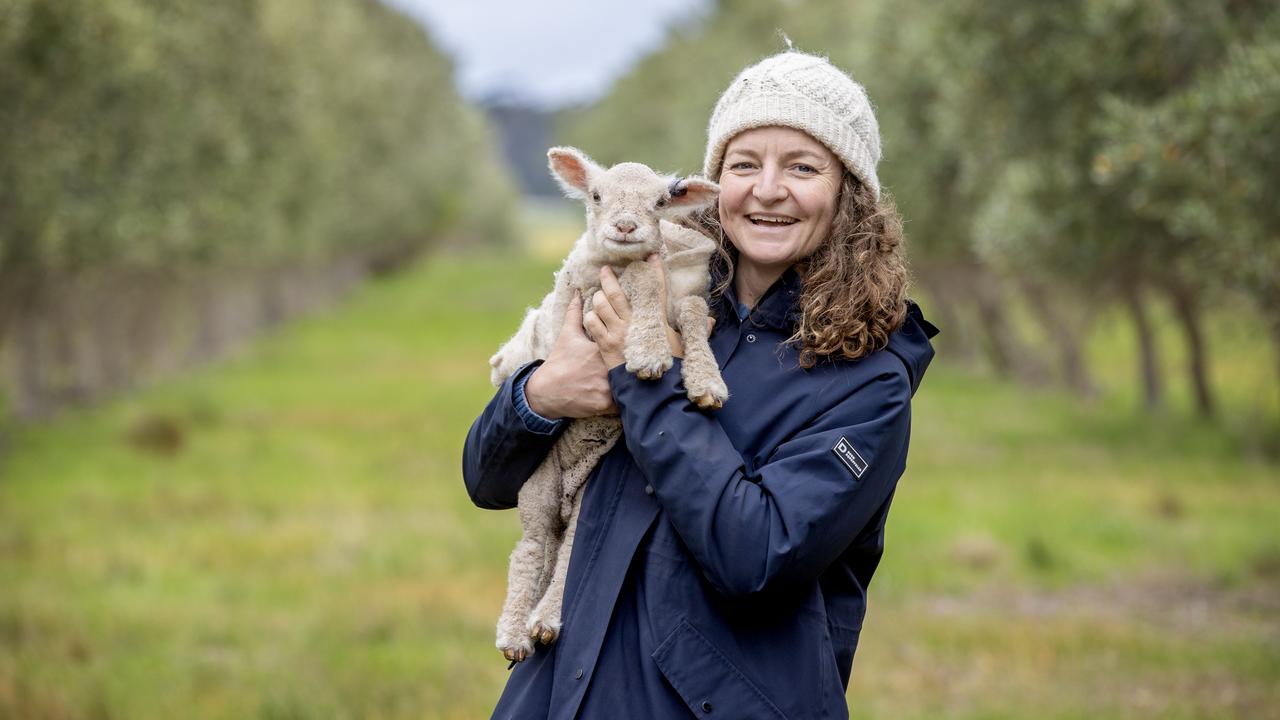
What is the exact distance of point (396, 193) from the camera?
58781 mm

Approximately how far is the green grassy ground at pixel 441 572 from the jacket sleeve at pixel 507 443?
5255mm

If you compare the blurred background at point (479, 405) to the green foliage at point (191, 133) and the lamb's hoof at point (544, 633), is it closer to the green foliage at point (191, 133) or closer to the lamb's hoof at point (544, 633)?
the green foliage at point (191, 133)

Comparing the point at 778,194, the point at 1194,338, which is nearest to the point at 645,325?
the point at 778,194

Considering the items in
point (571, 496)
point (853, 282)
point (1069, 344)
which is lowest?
point (571, 496)

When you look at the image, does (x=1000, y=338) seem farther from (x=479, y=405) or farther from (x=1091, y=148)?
(x=1091, y=148)

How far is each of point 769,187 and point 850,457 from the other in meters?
0.70

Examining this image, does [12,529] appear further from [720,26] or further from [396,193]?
[720,26]

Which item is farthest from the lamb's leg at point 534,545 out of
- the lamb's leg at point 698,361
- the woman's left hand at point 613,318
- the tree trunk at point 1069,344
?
the tree trunk at point 1069,344

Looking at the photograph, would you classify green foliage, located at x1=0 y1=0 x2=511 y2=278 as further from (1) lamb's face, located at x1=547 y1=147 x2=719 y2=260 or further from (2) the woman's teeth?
(2) the woman's teeth

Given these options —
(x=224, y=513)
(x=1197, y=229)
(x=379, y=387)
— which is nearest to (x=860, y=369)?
(x=1197, y=229)

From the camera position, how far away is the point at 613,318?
356cm

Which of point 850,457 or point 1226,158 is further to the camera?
point 1226,158

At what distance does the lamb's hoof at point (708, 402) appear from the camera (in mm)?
3346

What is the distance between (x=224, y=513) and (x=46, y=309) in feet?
41.5
